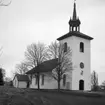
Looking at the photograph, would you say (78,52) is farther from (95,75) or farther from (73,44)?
(95,75)

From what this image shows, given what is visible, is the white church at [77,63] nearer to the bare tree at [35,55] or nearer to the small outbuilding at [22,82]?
the bare tree at [35,55]

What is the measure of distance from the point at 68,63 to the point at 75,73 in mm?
2501

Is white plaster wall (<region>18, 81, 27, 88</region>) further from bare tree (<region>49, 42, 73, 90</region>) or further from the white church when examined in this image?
bare tree (<region>49, 42, 73, 90</region>)

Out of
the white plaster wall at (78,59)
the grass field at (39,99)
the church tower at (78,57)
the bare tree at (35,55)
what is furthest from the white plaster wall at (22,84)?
the grass field at (39,99)

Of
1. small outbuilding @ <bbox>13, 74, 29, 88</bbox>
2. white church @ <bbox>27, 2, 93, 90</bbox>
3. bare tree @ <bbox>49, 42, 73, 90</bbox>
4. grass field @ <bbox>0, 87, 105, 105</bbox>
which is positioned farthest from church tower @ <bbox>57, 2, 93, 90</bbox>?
small outbuilding @ <bbox>13, 74, 29, 88</bbox>

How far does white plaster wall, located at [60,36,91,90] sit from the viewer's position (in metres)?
35.4

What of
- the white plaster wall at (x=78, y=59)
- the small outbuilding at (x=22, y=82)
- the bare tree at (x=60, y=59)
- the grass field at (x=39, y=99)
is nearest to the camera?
the grass field at (x=39, y=99)

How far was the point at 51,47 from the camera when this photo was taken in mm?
35625

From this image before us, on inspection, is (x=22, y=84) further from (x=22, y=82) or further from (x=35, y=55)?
(x=35, y=55)

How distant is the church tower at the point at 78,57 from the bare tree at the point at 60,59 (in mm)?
1190

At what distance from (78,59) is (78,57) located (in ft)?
1.41

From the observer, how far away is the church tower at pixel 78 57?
35469mm

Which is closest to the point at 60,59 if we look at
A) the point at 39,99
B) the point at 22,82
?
the point at 39,99

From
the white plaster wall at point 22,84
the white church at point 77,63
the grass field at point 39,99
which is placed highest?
the white church at point 77,63
